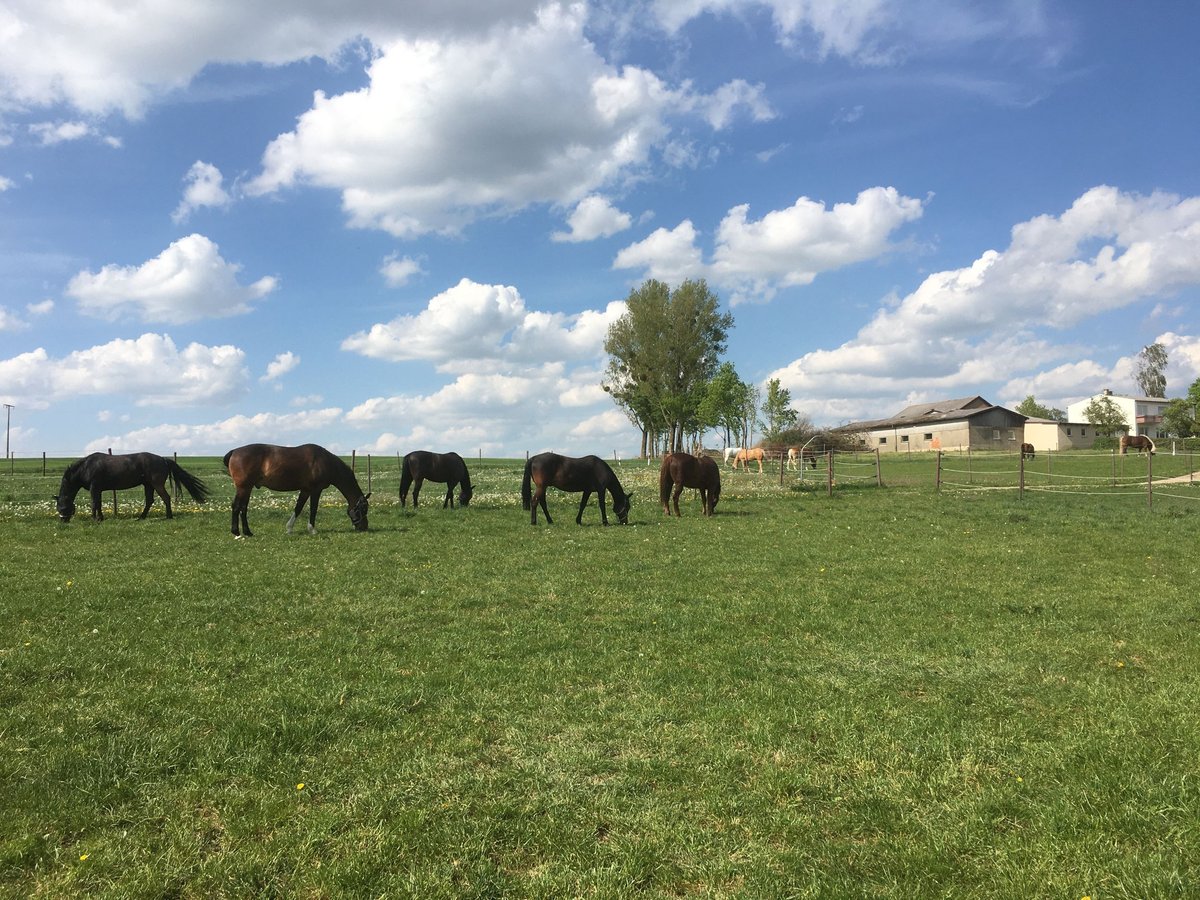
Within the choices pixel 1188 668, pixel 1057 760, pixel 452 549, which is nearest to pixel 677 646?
pixel 1057 760

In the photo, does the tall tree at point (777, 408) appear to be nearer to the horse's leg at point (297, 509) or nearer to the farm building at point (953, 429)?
the farm building at point (953, 429)

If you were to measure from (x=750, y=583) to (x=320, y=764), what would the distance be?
26.6 feet

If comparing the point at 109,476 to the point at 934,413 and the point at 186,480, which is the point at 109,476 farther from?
the point at 934,413

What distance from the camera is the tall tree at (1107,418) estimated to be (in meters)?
80.8

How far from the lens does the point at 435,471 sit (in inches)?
1056

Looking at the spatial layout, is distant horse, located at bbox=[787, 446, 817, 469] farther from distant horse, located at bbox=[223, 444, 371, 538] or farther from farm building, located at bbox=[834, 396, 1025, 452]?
distant horse, located at bbox=[223, 444, 371, 538]

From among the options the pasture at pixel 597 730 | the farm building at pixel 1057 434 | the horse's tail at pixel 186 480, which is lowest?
the pasture at pixel 597 730

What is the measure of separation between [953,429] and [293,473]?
7703cm

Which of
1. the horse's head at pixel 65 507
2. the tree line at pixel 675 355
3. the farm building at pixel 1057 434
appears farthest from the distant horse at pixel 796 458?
the farm building at pixel 1057 434

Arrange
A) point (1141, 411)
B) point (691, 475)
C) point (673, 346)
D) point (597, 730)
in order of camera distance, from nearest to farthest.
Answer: point (597, 730) → point (691, 475) → point (673, 346) → point (1141, 411)

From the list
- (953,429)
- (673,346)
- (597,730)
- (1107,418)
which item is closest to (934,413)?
(953,429)

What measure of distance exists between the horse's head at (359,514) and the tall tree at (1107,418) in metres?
87.1

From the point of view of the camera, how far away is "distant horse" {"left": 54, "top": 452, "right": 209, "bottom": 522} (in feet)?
68.9

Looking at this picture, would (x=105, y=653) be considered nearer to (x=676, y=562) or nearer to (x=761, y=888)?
(x=761, y=888)
